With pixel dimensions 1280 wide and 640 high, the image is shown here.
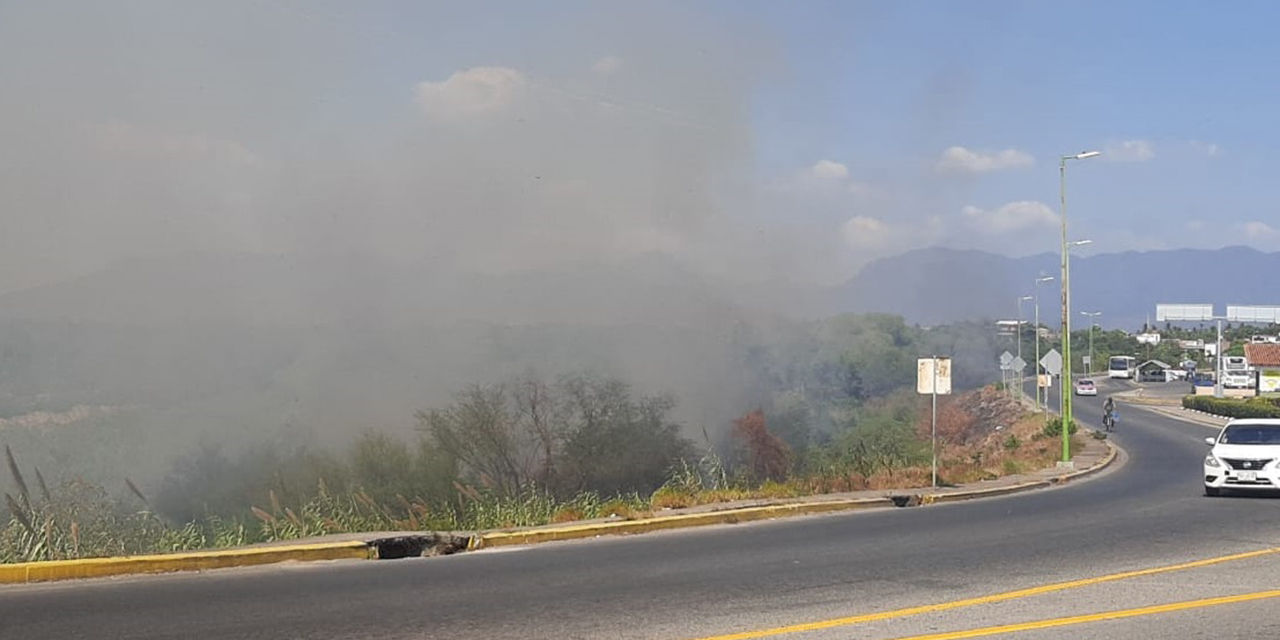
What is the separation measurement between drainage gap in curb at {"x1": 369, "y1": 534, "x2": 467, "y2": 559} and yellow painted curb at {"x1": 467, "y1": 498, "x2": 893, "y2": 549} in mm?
188

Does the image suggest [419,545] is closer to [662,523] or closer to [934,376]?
[662,523]

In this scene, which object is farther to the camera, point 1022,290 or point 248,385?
point 1022,290

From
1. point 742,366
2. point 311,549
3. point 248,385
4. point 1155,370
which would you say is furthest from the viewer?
point 1155,370

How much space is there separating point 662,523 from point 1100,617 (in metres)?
7.30

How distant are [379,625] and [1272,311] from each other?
342ft

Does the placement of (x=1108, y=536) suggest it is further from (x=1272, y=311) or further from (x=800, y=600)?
(x=1272, y=311)

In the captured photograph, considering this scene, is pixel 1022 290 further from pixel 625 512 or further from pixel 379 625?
pixel 379 625

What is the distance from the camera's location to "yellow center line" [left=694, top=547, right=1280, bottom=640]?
8.09 metres

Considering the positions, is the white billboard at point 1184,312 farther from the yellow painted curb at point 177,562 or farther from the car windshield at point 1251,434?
the yellow painted curb at point 177,562

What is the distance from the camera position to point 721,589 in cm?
994

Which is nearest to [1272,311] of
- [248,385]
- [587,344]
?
[587,344]

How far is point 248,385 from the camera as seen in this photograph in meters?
37.5

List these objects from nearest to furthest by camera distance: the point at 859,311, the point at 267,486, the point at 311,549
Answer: the point at 311,549, the point at 267,486, the point at 859,311

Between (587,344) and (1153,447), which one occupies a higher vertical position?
(587,344)
